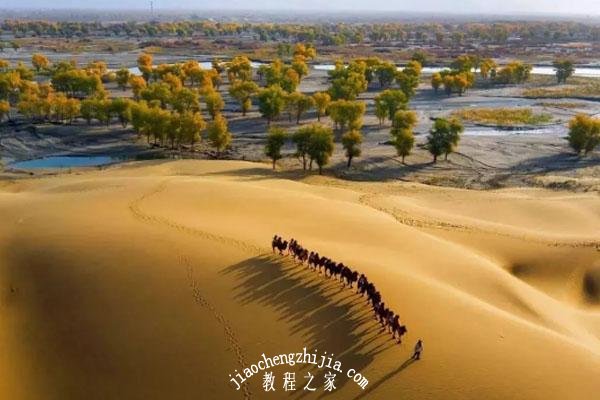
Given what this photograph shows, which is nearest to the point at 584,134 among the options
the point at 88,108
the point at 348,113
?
the point at 348,113

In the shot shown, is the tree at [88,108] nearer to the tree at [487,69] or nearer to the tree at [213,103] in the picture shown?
the tree at [213,103]

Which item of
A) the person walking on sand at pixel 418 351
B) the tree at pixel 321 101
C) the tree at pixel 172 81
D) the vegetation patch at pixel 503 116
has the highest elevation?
the tree at pixel 172 81

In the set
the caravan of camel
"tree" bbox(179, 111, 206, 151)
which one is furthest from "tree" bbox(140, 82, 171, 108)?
the caravan of camel

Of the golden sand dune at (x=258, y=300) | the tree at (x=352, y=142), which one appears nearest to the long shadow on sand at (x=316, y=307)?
the golden sand dune at (x=258, y=300)

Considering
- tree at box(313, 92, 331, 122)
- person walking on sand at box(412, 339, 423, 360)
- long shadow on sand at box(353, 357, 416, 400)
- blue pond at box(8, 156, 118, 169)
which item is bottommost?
blue pond at box(8, 156, 118, 169)

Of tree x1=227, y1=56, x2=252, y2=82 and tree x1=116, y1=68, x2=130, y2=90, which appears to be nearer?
tree x1=116, y1=68, x2=130, y2=90

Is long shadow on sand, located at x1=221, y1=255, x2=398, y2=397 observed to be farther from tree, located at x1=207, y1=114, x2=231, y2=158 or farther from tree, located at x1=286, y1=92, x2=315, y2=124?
tree, located at x1=286, y1=92, x2=315, y2=124

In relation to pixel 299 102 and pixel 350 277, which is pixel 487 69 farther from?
pixel 350 277
